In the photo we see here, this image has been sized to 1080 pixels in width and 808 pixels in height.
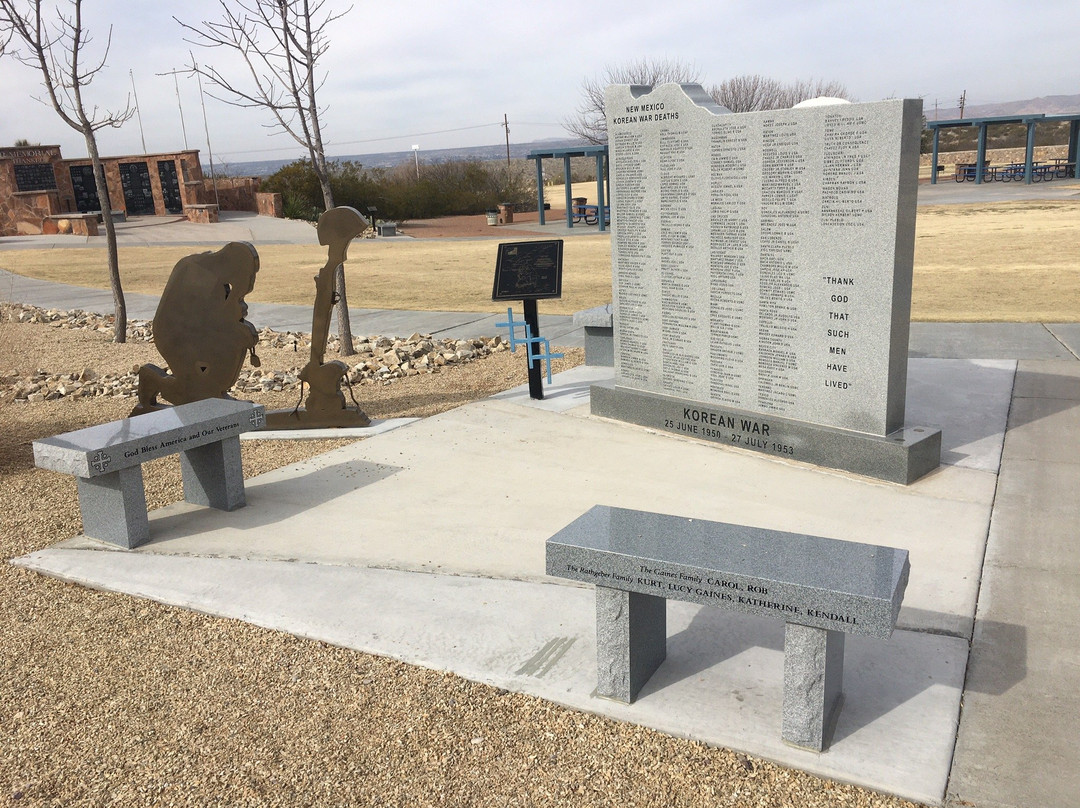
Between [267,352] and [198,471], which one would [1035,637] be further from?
[267,352]

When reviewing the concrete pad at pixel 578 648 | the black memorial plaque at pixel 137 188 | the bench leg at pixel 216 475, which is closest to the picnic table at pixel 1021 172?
the black memorial plaque at pixel 137 188

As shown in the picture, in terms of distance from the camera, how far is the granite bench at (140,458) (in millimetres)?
5605

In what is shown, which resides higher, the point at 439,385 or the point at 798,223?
the point at 798,223

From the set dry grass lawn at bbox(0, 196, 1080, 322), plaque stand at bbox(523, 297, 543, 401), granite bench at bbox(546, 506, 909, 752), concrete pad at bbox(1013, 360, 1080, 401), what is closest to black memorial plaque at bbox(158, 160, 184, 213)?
dry grass lawn at bbox(0, 196, 1080, 322)

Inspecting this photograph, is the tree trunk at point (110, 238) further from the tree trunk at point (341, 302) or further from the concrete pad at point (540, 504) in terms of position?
the concrete pad at point (540, 504)

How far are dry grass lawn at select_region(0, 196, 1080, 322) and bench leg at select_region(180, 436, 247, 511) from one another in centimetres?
895

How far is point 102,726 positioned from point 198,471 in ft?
9.20

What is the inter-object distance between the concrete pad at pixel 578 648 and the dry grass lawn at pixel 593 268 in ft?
30.5

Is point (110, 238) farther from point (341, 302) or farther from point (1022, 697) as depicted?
point (1022, 697)

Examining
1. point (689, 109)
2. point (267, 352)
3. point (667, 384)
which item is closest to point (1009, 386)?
point (667, 384)

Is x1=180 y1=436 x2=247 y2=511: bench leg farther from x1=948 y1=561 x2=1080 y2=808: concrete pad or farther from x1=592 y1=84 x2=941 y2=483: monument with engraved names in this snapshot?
x1=948 y1=561 x2=1080 y2=808: concrete pad

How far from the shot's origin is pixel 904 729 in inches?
142

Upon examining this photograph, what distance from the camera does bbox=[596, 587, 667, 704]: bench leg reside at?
12.4 ft

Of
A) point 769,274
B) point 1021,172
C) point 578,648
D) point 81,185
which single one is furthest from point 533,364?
point 1021,172
